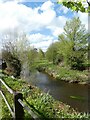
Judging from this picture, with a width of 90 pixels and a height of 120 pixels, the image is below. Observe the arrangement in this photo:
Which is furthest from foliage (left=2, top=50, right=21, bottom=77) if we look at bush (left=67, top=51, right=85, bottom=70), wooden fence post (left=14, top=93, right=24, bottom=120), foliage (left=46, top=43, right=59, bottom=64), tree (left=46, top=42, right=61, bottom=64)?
wooden fence post (left=14, top=93, right=24, bottom=120)

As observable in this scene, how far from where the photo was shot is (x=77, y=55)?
34.8 m

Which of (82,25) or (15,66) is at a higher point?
(82,25)

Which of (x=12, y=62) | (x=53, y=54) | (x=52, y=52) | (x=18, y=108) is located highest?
(x=52, y=52)

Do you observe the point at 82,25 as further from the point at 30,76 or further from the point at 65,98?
the point at 65,98

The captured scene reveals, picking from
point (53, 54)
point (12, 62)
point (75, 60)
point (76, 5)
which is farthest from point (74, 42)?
point (76, 5)

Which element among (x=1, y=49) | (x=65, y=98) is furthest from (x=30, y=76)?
(x=65, y=98)

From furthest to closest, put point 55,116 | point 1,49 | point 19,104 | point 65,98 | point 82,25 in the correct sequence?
1. point 82,25
2. point 1,49
3. point 65,98
4. point 55,116
5. point 19,104

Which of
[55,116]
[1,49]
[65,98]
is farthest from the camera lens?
[1,49]

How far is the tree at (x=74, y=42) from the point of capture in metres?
34.8

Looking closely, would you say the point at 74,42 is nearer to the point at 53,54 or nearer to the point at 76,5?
the point at 53,54

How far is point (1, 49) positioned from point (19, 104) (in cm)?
2065

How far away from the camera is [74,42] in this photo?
35.4 meters

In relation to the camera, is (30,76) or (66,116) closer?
(66,116)

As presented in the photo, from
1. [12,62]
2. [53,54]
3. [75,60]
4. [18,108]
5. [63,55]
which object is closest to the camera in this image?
[18,108]
